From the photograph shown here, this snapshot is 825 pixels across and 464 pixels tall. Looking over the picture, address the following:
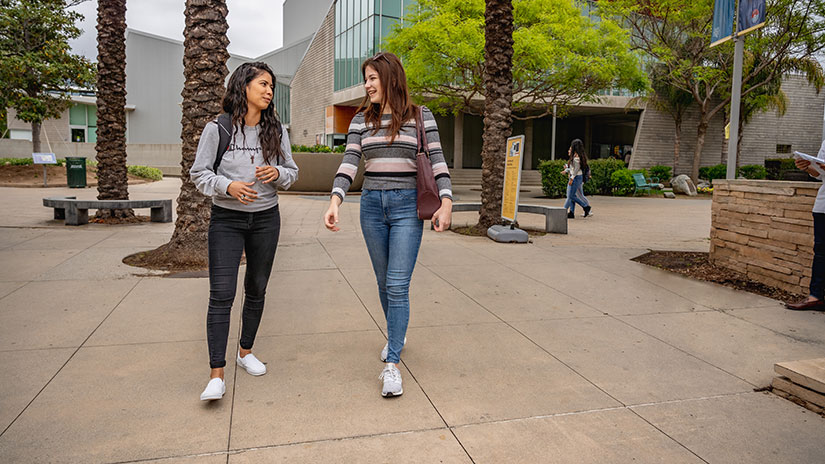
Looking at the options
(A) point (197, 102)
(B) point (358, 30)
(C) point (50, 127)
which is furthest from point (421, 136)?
(C) point (50, 127)

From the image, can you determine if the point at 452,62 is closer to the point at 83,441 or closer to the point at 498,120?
the point at 498,120

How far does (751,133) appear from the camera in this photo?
35.5 meters

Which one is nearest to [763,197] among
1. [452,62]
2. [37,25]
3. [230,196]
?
[230,196]

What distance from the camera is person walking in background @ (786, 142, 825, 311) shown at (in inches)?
198

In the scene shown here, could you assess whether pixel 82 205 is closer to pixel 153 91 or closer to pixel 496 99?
pixel 496 99

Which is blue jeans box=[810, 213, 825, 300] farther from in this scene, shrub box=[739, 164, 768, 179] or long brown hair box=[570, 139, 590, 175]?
shrub box=[739, 164, 768, 179]

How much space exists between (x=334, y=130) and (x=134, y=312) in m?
32.5

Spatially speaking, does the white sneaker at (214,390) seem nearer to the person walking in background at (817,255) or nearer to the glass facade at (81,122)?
the person walking in background at (817,255)

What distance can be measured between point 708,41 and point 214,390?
94.0 ft

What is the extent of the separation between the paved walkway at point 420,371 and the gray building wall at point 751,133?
30.1 m

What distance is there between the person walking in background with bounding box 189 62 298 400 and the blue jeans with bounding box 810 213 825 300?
15.1 ft

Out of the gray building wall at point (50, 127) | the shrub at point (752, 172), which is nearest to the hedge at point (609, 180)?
the shrub at point (752, 172)

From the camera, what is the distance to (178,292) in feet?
18.2

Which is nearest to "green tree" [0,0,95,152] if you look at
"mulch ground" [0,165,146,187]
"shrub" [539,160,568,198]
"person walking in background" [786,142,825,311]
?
"mulch ground" [0,165,146,187]
